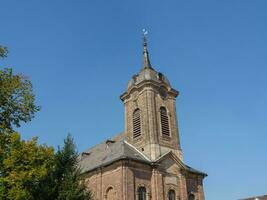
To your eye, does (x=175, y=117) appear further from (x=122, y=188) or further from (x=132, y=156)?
(x=122, y=188)

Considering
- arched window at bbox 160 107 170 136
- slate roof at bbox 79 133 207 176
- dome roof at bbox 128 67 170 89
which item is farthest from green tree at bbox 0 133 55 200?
dome roof at bbox 128 67 170 89

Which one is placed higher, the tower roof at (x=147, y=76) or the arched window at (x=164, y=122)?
the tower roof at (x=147, y=76)

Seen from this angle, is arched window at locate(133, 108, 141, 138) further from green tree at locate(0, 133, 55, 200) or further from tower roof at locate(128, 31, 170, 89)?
green tree at locate(0, 133, 55, 200)

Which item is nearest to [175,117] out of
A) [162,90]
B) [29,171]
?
[162,90]

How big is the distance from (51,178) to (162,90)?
793 inches

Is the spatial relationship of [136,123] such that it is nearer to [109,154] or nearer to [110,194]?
[109,154]

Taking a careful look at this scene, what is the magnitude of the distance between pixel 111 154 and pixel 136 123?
4.11 meters

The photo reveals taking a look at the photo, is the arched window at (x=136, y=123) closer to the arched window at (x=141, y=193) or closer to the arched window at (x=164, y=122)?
the arched window at (x=164, y=122)

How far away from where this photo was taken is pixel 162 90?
39688 millimetres

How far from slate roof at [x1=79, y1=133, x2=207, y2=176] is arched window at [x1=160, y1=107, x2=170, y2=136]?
2668 millimetres

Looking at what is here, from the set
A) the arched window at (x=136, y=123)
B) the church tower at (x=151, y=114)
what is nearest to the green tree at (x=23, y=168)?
the church tower at (x=151, y=114)

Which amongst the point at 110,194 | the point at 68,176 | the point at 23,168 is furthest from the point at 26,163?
the point at 110,194

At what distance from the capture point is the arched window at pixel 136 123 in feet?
124

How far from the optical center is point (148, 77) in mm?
38938
